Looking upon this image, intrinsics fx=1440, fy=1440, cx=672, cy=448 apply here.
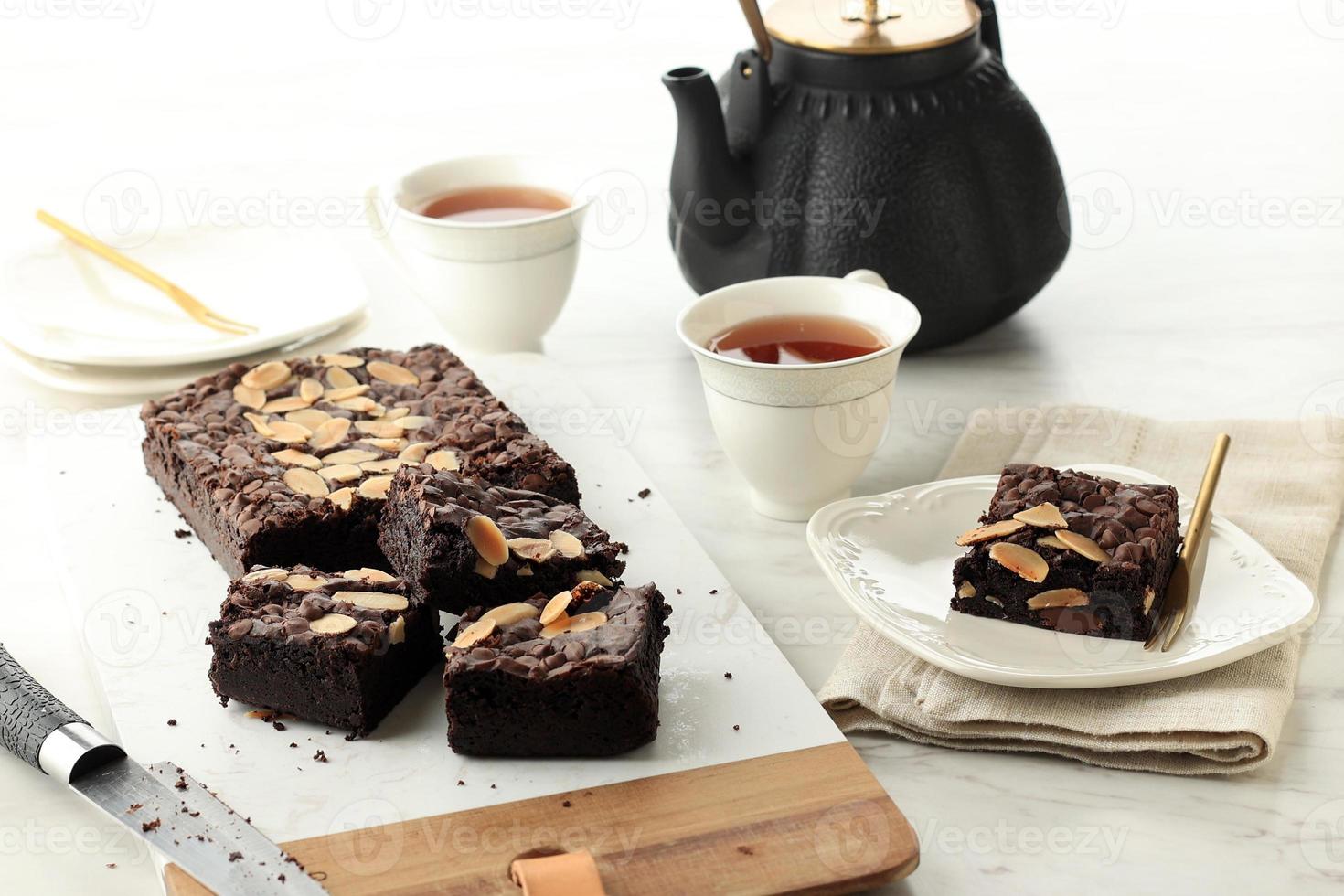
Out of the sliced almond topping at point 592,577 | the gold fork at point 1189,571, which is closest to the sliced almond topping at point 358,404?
the sliced almond topping at point 592,577

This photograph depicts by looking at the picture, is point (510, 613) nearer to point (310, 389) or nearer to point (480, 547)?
point (480, 547)

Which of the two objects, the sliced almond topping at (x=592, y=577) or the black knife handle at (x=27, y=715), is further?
the sliced almond topping at (x=592, y=577)

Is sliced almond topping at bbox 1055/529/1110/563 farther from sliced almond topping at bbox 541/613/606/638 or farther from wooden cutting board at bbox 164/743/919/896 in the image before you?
sliced almond topping at bbox 541/613/606/638

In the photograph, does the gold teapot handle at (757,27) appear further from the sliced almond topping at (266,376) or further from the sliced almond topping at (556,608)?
the sliced almond topping at (556,608)

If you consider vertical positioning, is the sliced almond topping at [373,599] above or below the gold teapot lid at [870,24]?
below

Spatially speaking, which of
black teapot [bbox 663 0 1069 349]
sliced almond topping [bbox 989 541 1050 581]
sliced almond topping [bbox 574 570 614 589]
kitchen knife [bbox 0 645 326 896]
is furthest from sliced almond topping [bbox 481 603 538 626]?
black teapot [bbox 663 0 1069 349]
